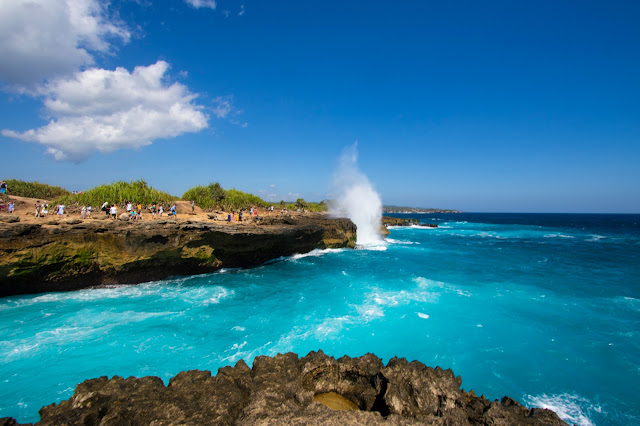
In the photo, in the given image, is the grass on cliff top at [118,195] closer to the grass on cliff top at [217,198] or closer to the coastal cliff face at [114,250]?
the grass on cliff top at [217,198]

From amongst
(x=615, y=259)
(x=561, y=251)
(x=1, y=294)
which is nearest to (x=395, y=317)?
(x=1, y=294)

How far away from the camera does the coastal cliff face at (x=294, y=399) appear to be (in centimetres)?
360

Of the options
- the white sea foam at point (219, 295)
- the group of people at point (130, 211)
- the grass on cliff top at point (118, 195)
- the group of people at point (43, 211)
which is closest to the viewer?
the white sea foam at point (219, 295)

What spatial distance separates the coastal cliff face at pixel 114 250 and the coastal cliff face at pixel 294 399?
12047 millimetres

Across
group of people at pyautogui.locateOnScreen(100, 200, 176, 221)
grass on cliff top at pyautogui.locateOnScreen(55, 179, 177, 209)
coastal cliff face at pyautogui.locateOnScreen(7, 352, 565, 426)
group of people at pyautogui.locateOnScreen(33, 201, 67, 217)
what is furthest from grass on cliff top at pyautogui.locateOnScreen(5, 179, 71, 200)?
coastal cliff face at pyautogui.locateOnScreen(7, 352, 565, 426)

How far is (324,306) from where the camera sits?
41.3 feet

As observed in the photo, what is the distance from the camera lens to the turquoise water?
24.3 ft

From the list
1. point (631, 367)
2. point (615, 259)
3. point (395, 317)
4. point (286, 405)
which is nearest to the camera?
point (286, 405)

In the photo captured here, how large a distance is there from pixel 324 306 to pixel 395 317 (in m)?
3.22

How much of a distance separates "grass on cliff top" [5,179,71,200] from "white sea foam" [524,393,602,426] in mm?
31929

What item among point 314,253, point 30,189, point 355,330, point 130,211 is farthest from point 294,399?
point 30,189

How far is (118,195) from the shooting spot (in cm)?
2052

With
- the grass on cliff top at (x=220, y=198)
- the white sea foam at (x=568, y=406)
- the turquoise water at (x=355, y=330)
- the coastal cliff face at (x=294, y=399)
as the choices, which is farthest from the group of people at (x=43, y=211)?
the white sea foam at (x=568, y=406)

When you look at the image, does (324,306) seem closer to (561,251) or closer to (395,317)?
(395,317)
